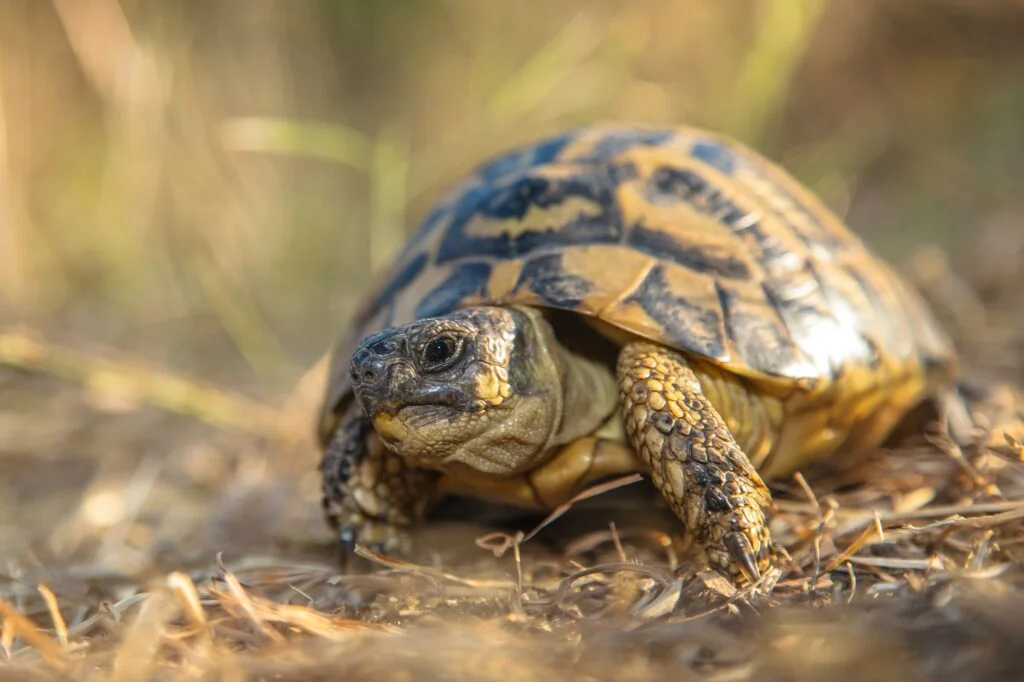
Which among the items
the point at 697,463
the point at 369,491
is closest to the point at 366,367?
the point at 369,491

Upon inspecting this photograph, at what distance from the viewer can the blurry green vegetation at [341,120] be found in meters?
4.97

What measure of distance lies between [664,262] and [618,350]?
1.00ft

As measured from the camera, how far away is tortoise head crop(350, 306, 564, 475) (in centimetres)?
197

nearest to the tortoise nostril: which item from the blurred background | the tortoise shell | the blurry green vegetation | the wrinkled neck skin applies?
the wrinkled neck skin

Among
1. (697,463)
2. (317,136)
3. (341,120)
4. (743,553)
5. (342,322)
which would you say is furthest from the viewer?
(341,120)

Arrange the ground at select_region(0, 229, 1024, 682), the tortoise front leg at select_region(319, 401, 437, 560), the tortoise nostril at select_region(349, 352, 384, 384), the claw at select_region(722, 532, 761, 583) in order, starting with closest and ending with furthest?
the ground at select_region(0, 229, 1024, 682) < the claw at select_region(722, 532, 761, 583) < the tortoise nostril at select_region(349, 352, 384, 384) < the tortoise front leg at select_region(319, 401, 437, 560)

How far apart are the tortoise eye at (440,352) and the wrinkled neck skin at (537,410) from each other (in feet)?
0.54

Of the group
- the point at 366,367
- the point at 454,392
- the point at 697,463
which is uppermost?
the point at 366,367

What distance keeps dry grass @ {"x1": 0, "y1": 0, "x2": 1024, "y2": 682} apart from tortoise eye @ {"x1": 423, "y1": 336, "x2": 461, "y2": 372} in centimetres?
48

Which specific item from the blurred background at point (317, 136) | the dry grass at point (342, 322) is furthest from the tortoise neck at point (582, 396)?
the blurred background at point (317, 136)

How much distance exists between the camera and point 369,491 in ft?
7.88

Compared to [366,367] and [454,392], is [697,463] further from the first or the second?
[366,367]

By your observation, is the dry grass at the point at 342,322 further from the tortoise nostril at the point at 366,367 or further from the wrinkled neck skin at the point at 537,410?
the tortoise nostril at the point at 366,367

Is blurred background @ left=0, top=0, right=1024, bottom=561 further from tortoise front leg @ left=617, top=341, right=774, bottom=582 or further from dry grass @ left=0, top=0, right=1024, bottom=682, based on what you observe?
tortoise front leg @ left=617, top=341, right=774, bottom=582
